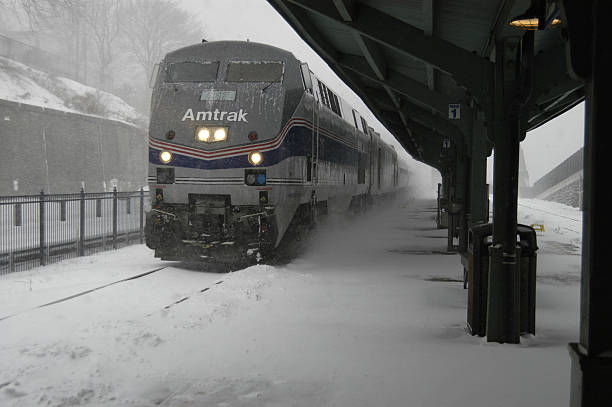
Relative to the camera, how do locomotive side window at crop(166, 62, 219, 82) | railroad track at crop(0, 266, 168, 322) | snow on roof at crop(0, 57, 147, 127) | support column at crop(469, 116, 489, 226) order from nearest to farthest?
railroad track at crop(0, 266, 168, 322)
support column at crop(469, 116, 489, 226)
locomotive side window at crop(166, 62, 219, 82)
snow on roof at crop(0, 57, 147, 127)

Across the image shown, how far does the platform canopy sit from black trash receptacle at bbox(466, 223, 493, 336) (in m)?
1.34

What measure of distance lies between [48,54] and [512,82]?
167ft

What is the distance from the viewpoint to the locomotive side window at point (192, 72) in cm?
1061

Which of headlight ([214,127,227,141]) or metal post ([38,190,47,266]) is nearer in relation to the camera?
headlight ([214,127,227,141])

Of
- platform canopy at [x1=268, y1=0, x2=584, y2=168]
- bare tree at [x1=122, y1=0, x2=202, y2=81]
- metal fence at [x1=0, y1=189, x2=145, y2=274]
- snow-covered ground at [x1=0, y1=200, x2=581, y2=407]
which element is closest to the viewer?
snow-covered ground at [x1=0, y1=200, x2=581, y2=407]

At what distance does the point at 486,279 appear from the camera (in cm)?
630

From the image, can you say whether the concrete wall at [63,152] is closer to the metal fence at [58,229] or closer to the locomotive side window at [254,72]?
the metal fence at [58,229]

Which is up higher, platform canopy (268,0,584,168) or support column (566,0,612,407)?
platform canopy (268,0,584,168)

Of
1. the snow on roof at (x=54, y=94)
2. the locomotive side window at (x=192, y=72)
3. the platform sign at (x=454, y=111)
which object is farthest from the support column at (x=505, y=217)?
the snow on roof at (x=54, y=94)

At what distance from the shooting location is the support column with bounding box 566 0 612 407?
2885 mm

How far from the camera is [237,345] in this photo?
575 centimetres

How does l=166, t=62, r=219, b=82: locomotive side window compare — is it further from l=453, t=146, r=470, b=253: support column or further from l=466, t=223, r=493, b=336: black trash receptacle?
l=466, t=223, r=493, b=336: black trash receptacle

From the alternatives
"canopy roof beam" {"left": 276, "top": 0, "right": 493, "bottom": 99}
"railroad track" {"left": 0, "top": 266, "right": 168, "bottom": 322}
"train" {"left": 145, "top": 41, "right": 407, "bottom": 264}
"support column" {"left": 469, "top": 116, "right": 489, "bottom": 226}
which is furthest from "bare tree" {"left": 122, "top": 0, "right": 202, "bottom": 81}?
"canopy roof beam" {"left": 276, "top": 0, "right": 493, "bottom": 99}

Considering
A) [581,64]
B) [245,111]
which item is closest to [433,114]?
[245,111]
